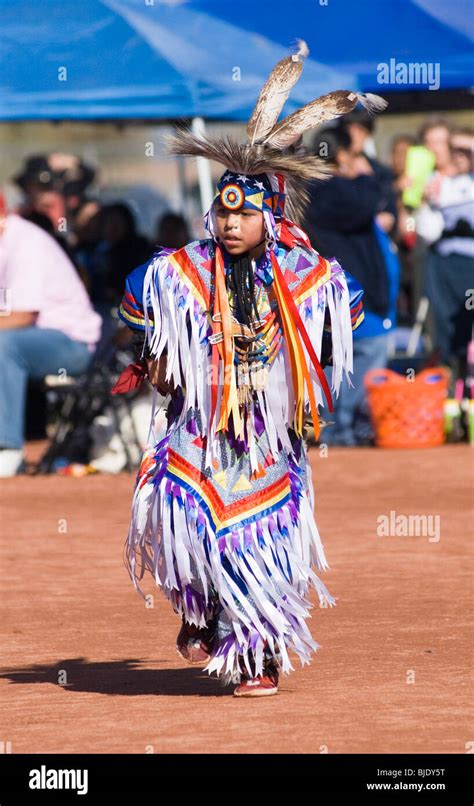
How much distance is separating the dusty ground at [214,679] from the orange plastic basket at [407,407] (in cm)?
190

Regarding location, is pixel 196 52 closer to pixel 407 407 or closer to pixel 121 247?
pixel 121 247

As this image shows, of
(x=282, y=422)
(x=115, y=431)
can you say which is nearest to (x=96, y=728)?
(x=282, y=422)

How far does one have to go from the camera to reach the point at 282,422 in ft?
18.5

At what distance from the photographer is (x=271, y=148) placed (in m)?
5.62

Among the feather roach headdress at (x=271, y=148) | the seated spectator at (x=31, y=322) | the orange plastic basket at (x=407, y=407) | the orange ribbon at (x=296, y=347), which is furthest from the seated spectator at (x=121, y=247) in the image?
the orange ribbon at (x=296, y=347)

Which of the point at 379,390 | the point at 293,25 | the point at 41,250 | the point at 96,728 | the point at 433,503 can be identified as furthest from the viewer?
the point at 293,25

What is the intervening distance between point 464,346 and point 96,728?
9.51 metres

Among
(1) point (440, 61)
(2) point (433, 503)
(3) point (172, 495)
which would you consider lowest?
(2) point (433, 503)

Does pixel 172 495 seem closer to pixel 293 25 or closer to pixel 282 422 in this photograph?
pixel 282 422

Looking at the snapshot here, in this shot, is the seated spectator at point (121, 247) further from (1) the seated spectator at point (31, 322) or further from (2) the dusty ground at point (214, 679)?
(2) the dusty ground at point (214, 679)

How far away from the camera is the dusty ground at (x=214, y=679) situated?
5.11 meters

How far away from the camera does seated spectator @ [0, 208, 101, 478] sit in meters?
12.2

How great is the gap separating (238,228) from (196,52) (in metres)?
8.55

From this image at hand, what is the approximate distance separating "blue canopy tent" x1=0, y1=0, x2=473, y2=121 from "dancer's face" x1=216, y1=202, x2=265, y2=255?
7979mm
